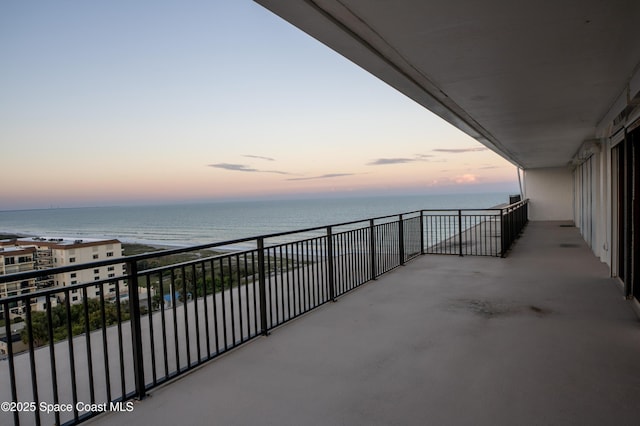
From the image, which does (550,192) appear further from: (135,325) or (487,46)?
(135,325)

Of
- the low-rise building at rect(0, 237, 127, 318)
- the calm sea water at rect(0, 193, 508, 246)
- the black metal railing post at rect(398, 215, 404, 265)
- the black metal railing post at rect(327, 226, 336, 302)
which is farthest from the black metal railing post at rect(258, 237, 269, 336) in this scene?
the calm sea water at rect(0, 193, 508, 246)

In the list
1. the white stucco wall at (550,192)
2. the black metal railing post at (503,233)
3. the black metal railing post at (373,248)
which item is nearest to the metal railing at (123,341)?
the black metal railing post at (373,248)

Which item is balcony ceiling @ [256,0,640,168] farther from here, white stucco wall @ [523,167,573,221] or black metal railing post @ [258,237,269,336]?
white stucco wall @ [523,167,573,221]

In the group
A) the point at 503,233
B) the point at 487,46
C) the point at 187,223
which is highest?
the point at 487,46

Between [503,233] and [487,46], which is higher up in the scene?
[487,46]

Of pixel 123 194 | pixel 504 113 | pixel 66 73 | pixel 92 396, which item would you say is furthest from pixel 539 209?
pixel 123 194

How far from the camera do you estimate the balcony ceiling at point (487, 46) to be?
1989 mm

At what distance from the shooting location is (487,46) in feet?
8.34

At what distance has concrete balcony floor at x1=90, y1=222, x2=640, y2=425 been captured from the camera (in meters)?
1.97

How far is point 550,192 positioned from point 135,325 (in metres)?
17.7

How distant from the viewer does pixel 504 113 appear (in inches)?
193

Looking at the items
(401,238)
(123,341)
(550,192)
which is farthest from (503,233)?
(550,192)

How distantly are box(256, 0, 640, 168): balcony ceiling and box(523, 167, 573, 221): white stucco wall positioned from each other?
41.9 feet

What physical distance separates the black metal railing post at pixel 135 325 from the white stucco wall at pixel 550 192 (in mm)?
17384
